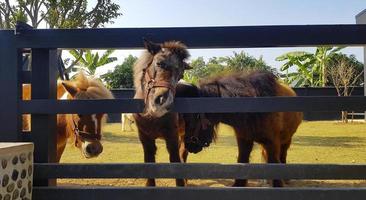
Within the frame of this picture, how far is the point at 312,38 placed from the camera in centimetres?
276

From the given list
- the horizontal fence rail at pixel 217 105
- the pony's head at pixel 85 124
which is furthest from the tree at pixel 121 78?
the horizontal fence rail at pixel 217 105

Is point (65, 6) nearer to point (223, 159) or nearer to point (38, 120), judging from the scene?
point (223, 159)

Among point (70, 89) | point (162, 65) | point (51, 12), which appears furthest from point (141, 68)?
point (51, 12)

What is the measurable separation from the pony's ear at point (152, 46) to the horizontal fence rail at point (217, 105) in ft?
1.30

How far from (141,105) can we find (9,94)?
908 mm

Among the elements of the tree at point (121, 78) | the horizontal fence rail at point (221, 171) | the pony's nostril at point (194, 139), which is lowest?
the horizontal fence rail at point (221, 171)

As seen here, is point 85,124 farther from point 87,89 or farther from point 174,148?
point 174,148

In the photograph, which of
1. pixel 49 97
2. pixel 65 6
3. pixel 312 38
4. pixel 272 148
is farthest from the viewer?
pixel 65 6

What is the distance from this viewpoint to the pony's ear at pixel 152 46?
291cm

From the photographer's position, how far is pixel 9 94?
2883 millimetres

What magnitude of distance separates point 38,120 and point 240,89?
2428 mm

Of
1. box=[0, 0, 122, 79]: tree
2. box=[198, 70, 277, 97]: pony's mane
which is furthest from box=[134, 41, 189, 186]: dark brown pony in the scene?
box=[0, 0, 122, 79]: tree

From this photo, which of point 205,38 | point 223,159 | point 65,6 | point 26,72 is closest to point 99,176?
point 26,72

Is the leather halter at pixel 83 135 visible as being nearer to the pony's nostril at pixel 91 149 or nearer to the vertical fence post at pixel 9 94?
the pony's nostril at pixel 91 149
